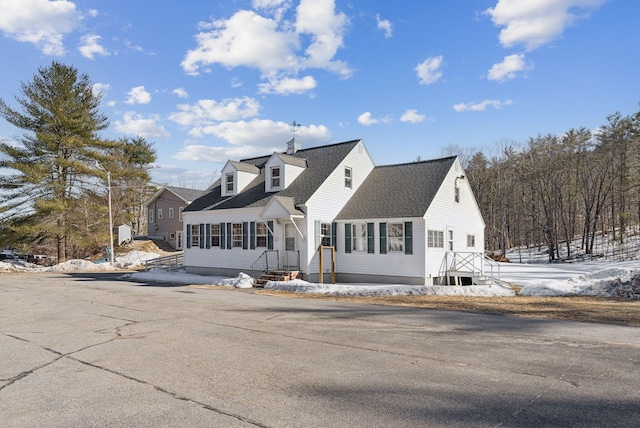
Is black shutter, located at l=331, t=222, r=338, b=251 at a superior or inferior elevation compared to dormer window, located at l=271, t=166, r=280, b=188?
inferior

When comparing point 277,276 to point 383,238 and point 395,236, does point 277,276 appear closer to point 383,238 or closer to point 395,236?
point 383,238

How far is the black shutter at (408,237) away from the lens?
1936cm

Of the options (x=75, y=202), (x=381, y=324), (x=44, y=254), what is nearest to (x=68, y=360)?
(x=381, y=324)

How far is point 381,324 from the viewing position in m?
10.2

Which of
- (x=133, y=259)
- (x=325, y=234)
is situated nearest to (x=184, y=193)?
(x=133, y=259)

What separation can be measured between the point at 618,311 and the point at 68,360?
12.9 meters

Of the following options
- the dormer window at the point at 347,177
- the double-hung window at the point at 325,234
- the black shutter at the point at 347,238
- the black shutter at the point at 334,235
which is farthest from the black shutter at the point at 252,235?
the dormer window at the point at 347,177

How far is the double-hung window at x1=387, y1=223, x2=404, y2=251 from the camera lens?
19.7 metres

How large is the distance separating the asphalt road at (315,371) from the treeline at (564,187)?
33868 mm

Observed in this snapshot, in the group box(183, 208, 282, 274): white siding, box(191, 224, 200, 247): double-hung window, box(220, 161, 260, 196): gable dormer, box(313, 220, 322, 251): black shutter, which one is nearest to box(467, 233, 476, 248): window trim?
box(313, 220, 322, 251): black shutter

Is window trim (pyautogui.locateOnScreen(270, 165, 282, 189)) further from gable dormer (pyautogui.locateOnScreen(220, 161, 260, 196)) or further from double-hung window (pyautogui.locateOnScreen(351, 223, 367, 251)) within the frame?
double-hung window (pyautogui.locateOnScreen(351, 223, 367, 251))

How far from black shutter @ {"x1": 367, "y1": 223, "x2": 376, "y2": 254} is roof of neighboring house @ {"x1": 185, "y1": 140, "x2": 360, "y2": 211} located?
10.1ft

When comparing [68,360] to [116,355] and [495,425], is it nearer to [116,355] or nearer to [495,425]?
[116,355]

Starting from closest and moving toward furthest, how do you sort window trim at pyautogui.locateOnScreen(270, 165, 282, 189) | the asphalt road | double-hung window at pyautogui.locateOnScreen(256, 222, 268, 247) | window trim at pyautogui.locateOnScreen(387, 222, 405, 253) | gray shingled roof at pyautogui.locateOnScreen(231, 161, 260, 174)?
1. the asphalt road
2. window trim at pyautogui.locateOnScreen(387, 222, 405, 253)
3. double-hung window at pyautogui.locateOnScreen(256, 222, 268, 247)
4. window trim at pyautogui.locateOnScreen(270, 165, 282, 189)
5. gray shingled roof at pyautogui.locateOnScreen(231, 161, 260, 174)
